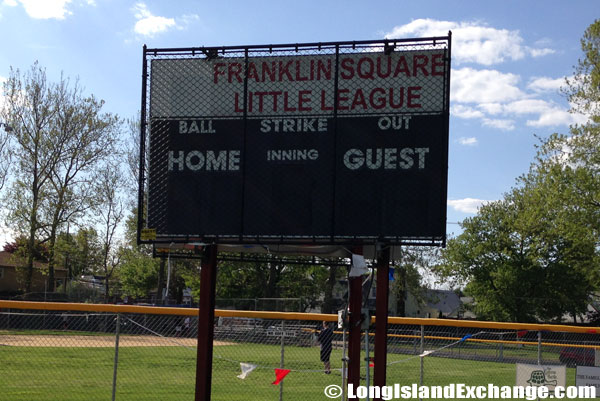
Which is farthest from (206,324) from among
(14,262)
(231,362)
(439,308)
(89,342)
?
(439,308)

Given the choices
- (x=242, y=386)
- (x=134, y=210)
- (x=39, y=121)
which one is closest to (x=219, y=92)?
(x=242, y=386)

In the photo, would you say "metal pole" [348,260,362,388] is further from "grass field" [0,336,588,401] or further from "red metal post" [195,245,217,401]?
"grass field" [0,336,588,401]

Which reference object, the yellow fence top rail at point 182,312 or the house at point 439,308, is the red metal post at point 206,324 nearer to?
the yellow fence top rail at point 182,312

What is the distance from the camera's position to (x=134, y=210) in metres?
47.0

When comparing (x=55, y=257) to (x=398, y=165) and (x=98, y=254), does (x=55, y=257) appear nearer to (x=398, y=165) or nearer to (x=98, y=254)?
(x=98, y=254)

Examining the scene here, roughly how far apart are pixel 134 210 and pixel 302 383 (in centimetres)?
3340

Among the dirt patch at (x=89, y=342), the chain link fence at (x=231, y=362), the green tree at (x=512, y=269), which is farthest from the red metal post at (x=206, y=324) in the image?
the green tree at (x=512, y=269)

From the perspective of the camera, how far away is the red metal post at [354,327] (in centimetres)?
752

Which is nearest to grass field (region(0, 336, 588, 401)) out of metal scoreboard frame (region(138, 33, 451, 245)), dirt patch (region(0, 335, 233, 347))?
dirt patch (region(0, 335, 233, 347))

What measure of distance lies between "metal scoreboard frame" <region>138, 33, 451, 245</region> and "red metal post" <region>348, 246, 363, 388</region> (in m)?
0.65

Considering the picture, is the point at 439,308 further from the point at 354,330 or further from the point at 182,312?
the point at 354,330

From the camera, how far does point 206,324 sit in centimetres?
774

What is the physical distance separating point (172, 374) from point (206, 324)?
937 centimetres

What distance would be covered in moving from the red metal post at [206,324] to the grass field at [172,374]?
1.97 m
